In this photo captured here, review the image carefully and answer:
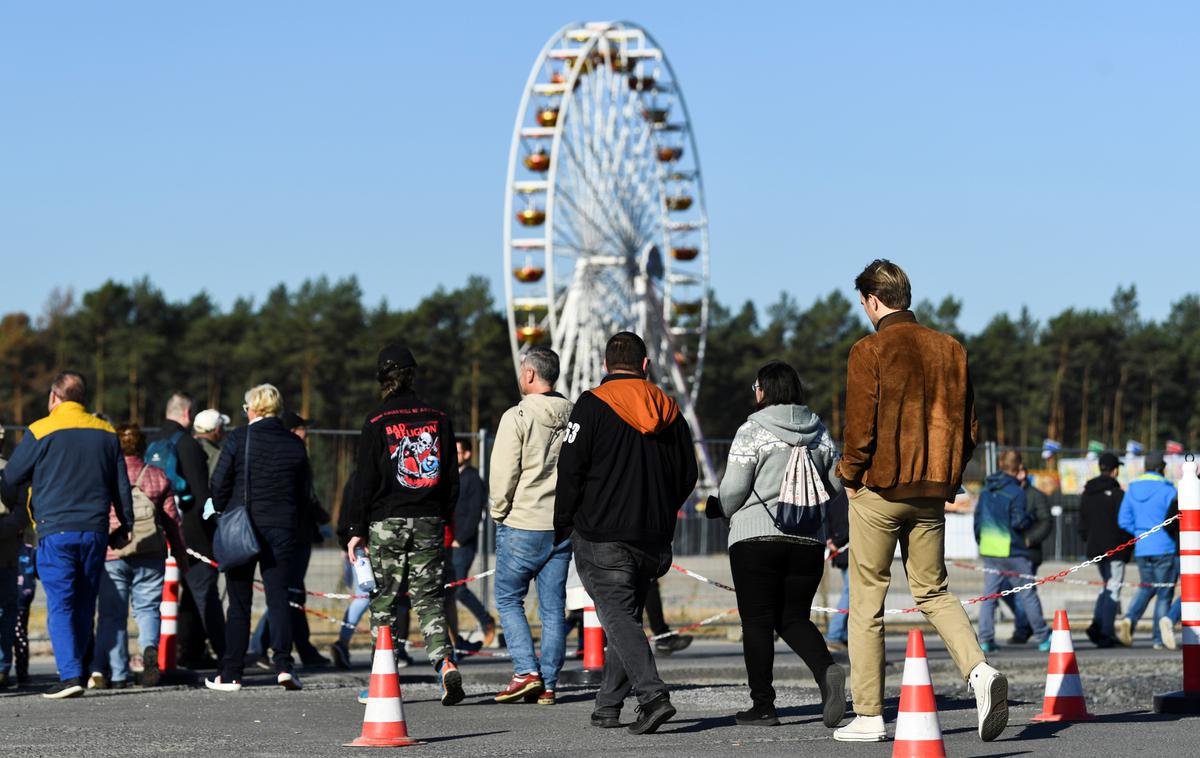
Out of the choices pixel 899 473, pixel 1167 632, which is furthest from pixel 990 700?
pixel 1167 632

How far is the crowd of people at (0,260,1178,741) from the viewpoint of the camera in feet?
24.9

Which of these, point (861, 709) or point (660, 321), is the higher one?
point (660, 321)

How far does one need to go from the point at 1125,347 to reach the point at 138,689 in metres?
112

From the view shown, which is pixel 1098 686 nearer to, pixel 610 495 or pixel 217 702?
pixel 610 495

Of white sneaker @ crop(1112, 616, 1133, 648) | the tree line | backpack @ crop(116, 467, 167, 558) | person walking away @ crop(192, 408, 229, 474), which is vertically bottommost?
A: white sneaker @ crop(1112, 616, 1133, 648)

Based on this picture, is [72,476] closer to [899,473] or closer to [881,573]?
[881,573]

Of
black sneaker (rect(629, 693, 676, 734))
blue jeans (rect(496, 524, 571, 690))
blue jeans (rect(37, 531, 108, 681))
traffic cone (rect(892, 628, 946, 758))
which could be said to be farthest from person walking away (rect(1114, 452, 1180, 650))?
traffic cone (rect(892, 628, 946, 758))

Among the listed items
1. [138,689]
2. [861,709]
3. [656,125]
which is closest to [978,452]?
[138,689]

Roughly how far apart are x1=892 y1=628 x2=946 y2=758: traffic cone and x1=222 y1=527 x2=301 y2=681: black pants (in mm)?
5185

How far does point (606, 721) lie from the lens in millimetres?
8555

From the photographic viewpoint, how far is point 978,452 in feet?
69.7

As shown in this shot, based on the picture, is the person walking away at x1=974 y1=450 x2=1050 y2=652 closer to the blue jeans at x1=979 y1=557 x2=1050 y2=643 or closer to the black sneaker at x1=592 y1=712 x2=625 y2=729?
the blue jeans at x1=979 y1=557 x2=1050 y2=643

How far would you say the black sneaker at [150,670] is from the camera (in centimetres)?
1145

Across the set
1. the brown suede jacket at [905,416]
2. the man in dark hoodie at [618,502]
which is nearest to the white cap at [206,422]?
the man in dark hoodie at [618,502]
